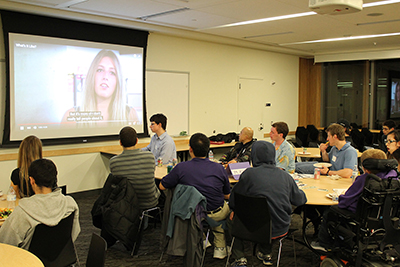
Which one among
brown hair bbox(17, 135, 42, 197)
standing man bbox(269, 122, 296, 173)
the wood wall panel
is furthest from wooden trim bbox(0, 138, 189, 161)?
the wood wall panel

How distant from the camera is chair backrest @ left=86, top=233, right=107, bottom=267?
6.54 feet

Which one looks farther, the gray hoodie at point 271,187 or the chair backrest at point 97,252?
the gray hoodie at point 271,187

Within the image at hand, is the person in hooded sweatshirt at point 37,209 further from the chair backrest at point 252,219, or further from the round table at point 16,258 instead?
the chair backrest at point 252,219

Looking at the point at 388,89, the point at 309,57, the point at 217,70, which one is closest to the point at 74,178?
the point at 217,70

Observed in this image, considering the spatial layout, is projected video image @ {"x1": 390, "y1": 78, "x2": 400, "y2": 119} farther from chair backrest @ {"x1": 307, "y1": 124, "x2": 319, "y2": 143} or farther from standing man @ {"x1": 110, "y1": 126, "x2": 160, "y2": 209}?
standing man @ {"x1": 110, "y1": 126, "x2": 160, "y2": 209}

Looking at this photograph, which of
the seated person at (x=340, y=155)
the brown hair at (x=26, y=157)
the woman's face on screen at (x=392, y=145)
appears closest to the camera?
the brown hair at (x=26, y=157)

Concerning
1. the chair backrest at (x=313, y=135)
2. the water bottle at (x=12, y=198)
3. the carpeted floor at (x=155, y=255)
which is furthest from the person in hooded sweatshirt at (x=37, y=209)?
the chair backrest at (x=313, y=135)

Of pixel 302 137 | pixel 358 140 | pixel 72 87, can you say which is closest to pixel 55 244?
pixel 72 87

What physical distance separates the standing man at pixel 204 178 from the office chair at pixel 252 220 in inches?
13.5

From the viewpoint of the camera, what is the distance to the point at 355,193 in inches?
119

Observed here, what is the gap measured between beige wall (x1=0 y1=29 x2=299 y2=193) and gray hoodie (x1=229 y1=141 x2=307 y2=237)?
3985mm

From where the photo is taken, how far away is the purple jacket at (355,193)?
297 cm

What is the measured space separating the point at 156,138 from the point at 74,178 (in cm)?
193

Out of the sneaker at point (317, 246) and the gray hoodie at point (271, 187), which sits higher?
the gray hoodie at point (271, 187)
